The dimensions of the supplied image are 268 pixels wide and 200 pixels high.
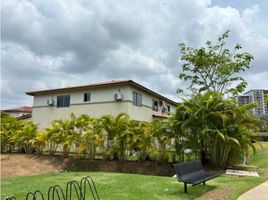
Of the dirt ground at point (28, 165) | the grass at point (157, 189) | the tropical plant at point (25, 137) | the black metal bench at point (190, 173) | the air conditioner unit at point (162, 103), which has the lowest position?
the dirt ground at point (28, 165)

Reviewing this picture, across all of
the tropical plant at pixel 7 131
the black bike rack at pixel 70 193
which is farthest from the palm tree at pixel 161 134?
the tropical plant at pixel 7 131

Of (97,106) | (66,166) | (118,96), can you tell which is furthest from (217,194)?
(97,106)

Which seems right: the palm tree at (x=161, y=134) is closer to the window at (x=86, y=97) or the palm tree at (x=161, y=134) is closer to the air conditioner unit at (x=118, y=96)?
the air conditioner unit at (x=118, y=96)

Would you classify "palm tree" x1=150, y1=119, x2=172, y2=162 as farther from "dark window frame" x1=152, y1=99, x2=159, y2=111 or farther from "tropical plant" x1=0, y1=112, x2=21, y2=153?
"tropical plant" x1=0, y1=112, x2=21, y2=153

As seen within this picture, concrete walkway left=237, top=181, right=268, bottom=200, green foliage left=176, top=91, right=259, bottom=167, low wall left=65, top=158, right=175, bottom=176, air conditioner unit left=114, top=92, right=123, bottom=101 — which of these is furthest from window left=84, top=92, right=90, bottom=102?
concrete walkway left=237, top=181, right=268, bottom=200

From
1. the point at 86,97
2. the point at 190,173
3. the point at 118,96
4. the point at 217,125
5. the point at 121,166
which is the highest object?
the point at 86,97

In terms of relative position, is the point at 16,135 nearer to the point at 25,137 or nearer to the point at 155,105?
the point at 25,137

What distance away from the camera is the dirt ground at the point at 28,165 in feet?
47.8

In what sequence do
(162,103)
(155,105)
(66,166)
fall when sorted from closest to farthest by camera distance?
1. (66,166)
2. (155,105)
3. (162,103)

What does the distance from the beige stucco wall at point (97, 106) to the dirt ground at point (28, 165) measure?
21.6ft

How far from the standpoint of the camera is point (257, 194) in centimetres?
719

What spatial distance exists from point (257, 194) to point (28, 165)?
546 inches

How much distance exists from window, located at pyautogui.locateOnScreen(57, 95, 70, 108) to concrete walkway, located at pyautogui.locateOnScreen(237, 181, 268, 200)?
64.4ft

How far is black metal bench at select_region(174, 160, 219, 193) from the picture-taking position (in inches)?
279
